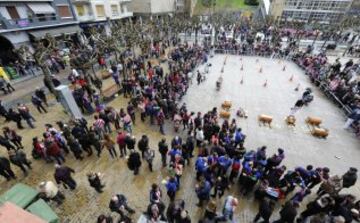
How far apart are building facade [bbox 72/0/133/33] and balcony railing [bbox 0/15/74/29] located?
12.6ft

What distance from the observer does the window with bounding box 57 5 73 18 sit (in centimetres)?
2333

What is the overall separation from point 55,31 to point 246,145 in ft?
84.2

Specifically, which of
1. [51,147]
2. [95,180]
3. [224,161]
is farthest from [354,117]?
[51,147]

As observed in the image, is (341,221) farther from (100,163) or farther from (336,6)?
(336,6)

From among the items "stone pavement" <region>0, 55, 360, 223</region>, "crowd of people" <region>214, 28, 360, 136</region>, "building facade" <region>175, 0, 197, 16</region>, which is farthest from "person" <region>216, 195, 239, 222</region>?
"building facade" <region>175, 0, 197, 16</region>

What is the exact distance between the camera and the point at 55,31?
74.3 ft

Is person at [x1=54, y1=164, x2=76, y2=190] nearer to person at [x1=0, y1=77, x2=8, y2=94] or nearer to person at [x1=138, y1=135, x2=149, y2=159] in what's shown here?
person at [x1=138, y1=135, x2=149, y2=159]

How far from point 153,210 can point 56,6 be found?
90.7 ft

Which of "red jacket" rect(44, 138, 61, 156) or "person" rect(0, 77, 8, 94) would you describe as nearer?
"red jacket" rect(44, 138, 61, 156)

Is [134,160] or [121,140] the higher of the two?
[121,140]

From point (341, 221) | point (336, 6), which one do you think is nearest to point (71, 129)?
point (341, 221)

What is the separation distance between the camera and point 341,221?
5039mm

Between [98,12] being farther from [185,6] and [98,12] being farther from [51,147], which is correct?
[185,6]

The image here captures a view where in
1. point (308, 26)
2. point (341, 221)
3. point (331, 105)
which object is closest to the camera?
point (341, 221)
